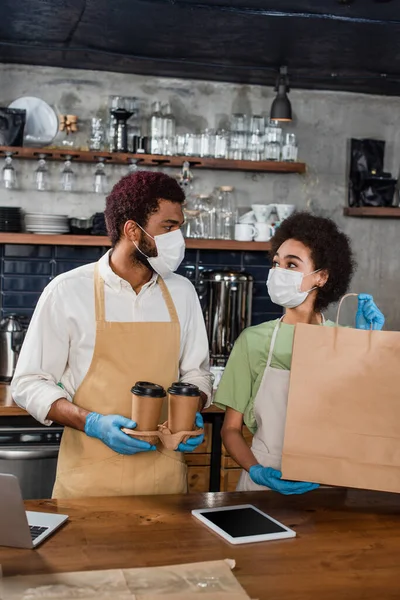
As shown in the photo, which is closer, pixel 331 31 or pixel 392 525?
pixel 392 525

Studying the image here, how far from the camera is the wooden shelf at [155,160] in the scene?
489 centimetres

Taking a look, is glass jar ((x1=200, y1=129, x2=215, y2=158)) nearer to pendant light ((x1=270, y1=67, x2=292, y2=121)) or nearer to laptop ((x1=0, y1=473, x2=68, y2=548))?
pendant light ((x1=270, y1=67, x2=292, y2=121))

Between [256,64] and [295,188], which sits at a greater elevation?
[256,64]

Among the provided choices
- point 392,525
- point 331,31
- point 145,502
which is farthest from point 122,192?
point 331,31

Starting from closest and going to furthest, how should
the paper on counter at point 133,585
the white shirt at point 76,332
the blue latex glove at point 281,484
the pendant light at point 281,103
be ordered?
the paper on counter at point 133,585 < the blue latex glove at point 281,484 < the white shirt at point 76,332 < the pendant light at point 281,103

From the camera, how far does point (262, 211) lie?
5.17 meters

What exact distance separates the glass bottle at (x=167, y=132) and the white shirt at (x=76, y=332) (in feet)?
8.67

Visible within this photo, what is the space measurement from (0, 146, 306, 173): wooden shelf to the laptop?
136 inches

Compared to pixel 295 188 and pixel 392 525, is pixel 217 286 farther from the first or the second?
pixel 392 525

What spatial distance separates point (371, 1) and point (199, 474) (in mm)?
2357

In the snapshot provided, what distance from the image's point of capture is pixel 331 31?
399cm

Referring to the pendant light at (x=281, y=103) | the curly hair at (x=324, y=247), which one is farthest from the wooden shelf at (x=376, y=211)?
the curly hair at (x=324, y=247)

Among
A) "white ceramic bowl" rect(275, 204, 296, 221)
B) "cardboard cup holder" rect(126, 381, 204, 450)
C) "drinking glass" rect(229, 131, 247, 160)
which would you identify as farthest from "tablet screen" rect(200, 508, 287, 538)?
"drinking glass" rect(229, 131, 247, 160)

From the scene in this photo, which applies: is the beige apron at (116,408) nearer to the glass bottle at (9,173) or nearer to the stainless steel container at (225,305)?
the stainless steel container at (225,305)
